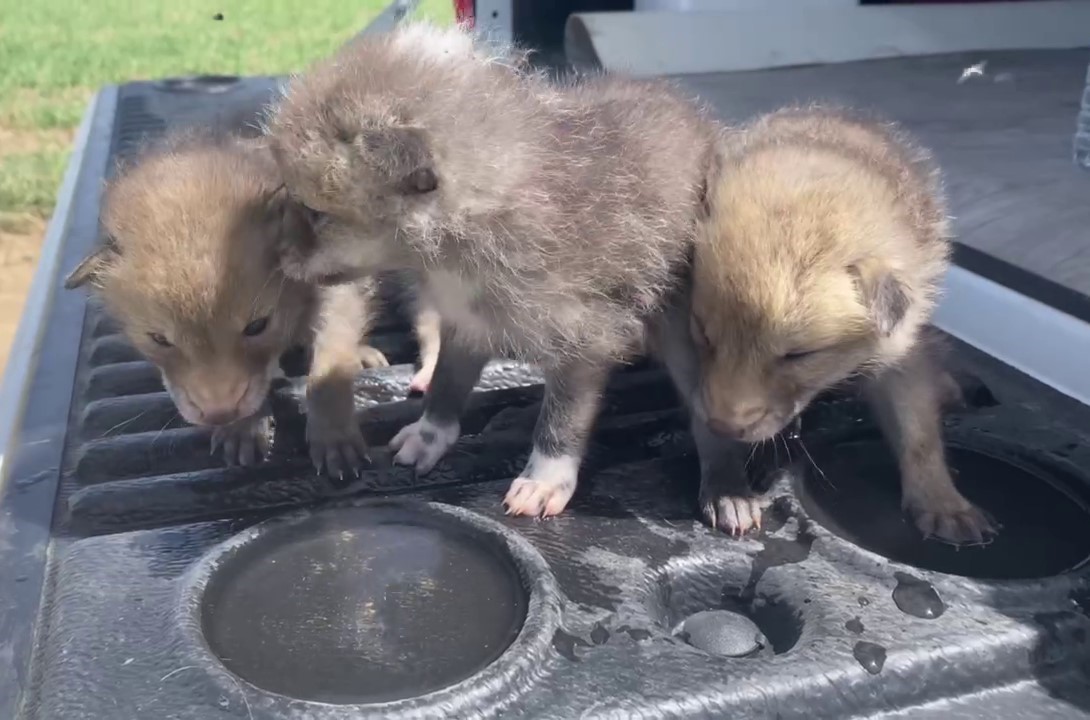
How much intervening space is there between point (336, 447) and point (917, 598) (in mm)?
1078

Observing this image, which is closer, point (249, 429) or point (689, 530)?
point (689, 530)

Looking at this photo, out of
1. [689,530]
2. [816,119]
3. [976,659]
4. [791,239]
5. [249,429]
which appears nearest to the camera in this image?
[976,659]

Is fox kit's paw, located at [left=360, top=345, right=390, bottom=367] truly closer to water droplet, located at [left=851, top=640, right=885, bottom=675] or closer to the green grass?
water droplet, located at [left=851, top=640, right=885, bottom=675]

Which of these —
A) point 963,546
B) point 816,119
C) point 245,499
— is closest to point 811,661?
point 963,546

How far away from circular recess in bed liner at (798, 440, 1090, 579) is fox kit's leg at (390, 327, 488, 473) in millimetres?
693

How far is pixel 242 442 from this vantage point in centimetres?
224

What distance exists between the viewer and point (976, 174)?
9.00 ft

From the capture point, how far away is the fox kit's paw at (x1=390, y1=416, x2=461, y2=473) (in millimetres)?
2176

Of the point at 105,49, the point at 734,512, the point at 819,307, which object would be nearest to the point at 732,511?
the point at 734,512

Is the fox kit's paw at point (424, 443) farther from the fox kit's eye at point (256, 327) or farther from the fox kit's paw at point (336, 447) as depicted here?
the fox kit's eye at point (256, 327)

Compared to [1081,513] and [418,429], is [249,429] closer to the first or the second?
[418,429]

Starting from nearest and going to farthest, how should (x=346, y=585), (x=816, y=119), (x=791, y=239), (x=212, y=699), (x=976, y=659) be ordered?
(x=212, y=699)
(x=976, y=659)
(x=346, y=585)
(x=791, y=239)
(x=816, y=119)

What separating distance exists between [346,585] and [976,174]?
185 centimetres

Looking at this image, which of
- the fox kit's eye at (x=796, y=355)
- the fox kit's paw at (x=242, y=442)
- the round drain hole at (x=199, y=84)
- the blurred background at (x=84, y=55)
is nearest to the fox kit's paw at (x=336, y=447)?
the fox kit's paw at (x=242, y=442)
